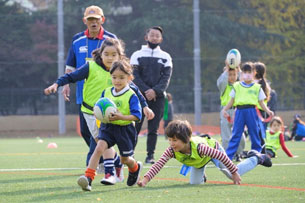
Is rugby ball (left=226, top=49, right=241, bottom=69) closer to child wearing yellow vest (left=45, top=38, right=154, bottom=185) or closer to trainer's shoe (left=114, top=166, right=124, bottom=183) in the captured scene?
child wearing yellow vest (left=45, top=38, right=154, bottom=185)

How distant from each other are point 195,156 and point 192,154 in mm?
54

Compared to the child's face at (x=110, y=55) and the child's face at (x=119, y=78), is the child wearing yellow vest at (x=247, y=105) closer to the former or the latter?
the child's face at (x=110, y=55)

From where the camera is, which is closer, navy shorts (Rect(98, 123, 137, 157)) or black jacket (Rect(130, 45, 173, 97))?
navy shorts (Rect(98, 123, 137, 157))

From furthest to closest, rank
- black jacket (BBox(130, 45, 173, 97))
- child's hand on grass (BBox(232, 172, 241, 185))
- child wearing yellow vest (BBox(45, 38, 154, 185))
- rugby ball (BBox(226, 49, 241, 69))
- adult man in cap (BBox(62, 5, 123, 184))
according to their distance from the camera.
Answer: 1. black jacket (BBox(130, 45, 173, 97))
2. rugby ball (BBox(226, 49, 241, 69))
3. adult man in cap (BBox(62, 5, 123, 184))
4. child wearing yellow vest (BBox(45, 38, 154, 185))
5. child's hand on grass (BBox(232, 172, 241, 185))

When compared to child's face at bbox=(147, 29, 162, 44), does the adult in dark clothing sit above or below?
below

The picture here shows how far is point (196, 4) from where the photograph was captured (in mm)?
27969

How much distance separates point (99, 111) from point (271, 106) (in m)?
9.38

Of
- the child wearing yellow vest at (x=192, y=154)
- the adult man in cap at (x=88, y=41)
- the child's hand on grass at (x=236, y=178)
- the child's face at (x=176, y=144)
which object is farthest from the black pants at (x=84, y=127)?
the child's hand on grass at (x=236, y=178)

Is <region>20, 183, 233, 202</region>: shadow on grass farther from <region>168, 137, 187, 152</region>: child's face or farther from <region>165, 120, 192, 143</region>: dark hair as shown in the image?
<region>165, 120, 192, 143</region>: dark hair

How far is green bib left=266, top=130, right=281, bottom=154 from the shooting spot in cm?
1200

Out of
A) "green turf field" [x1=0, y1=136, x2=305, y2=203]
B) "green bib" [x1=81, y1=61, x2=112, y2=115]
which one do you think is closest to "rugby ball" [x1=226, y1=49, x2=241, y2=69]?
"green turf field" [x1=0, y1=136, x2=305, y2=203]

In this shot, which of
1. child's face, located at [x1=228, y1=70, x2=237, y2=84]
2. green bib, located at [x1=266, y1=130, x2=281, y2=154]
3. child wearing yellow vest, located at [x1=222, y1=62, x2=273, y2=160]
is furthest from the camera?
green bib, located at [x1=266, y1=130, x2=281, y2=154]

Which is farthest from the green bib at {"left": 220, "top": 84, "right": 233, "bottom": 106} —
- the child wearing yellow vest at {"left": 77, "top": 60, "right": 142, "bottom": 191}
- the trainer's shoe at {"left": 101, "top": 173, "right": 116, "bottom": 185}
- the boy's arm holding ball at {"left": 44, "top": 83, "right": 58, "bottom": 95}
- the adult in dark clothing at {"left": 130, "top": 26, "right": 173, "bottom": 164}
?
the boy's arm holding ball at {"left": 44, "top": 83, "right": 58, "bottom": 95}

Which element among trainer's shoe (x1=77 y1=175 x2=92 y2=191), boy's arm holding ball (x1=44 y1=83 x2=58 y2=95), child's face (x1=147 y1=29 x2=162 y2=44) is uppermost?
child's face (x1=147 y1=29 x2=162 y2=44)
